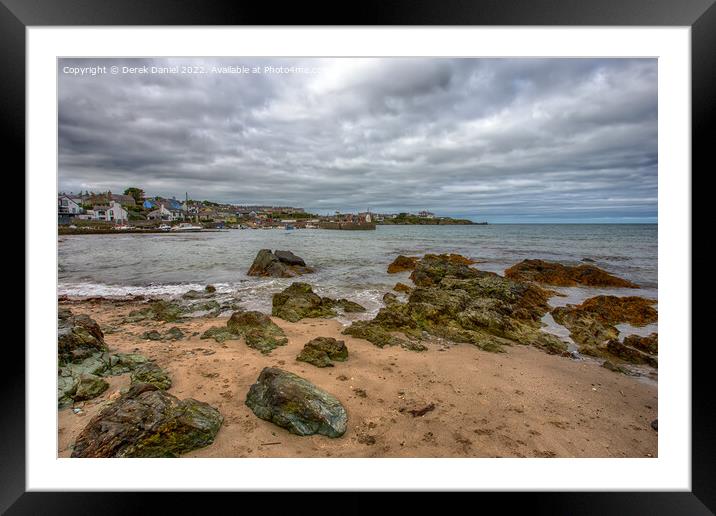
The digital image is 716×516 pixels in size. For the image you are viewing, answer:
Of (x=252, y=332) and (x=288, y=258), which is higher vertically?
(x=288, y=258)

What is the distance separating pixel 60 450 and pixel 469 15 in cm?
350

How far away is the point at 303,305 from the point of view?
4.30m

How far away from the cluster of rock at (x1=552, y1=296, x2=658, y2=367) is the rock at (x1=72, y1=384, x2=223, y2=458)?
3933 millimetres

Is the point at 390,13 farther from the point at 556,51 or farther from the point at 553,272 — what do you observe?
the point at 553,272

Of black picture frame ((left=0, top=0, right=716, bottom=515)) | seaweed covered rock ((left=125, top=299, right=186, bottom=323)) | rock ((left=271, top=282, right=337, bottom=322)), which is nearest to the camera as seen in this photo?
black picture frame ((left=0, top=0, right=716, bottom=515))

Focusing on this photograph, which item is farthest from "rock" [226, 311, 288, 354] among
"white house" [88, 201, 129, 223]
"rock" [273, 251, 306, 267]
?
"rock" [273, 251, 306, 267]

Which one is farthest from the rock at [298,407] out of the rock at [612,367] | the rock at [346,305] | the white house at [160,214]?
the white house at [160,214]

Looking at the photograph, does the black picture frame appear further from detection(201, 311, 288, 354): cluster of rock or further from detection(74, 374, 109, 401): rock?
detection(201, 311, 288, 354): cluster of rock

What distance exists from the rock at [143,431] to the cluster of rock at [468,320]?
1855mm

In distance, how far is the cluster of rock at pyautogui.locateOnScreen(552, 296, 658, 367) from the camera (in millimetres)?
2980

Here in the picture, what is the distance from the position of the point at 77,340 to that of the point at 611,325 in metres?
6.17

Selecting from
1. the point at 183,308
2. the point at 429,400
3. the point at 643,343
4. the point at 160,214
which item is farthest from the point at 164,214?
the point at 643,343

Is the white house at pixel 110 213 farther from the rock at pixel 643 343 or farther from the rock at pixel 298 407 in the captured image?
the rock at pixel 643 343

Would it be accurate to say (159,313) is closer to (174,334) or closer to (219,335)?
(174,334)
